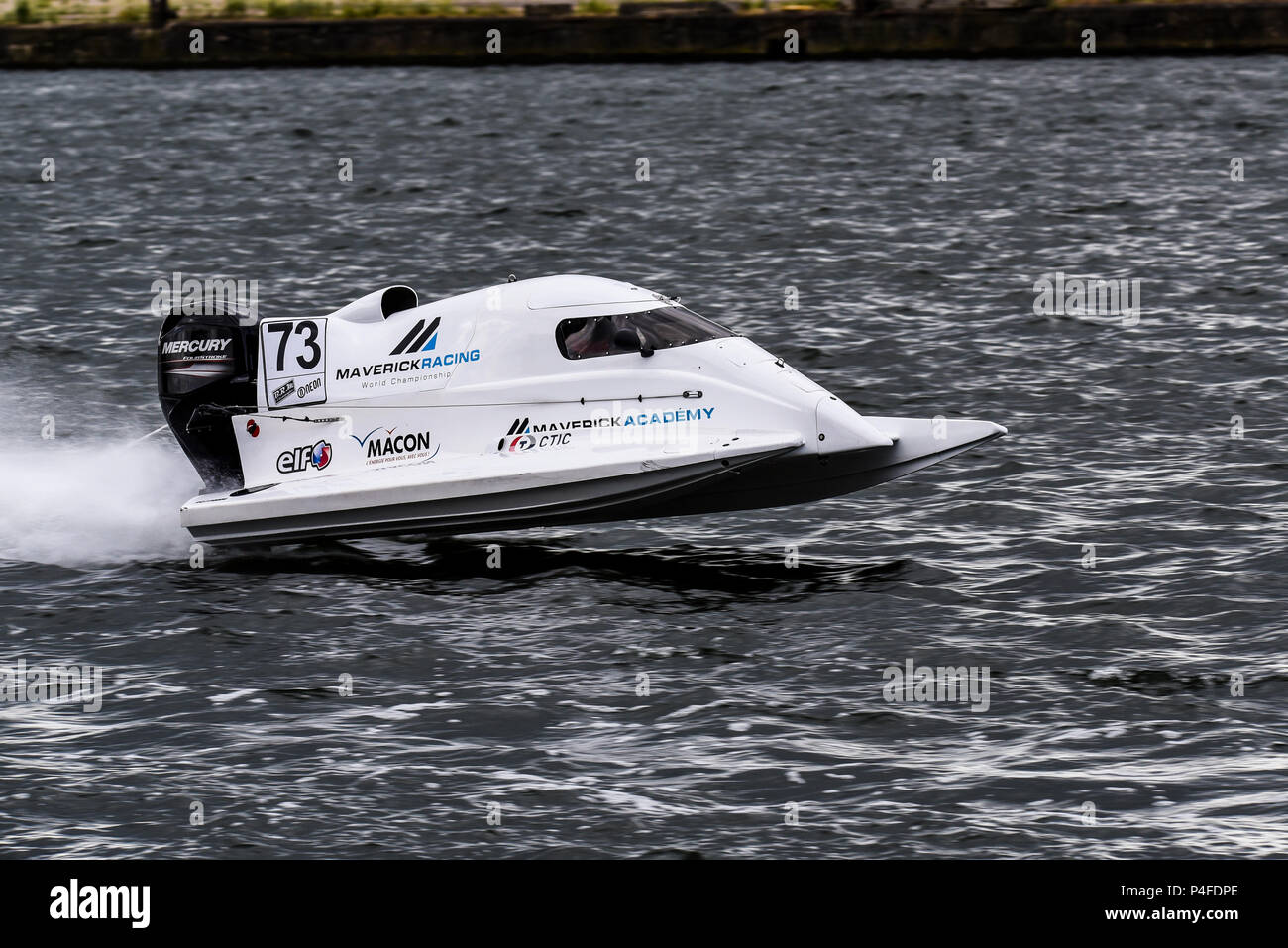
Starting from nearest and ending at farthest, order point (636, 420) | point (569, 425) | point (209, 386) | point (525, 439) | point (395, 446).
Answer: point (636, 420)
point (569, 425)
point (525, 439)
point (395, 446)
point (209, 386)

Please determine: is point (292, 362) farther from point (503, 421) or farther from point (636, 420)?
point (636, 420)

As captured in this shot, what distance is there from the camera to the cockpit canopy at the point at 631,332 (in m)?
16.1

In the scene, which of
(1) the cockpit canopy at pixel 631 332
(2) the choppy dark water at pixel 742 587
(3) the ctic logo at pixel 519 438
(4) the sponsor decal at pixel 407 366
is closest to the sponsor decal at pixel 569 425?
(3) the ctic logo at pixel 519 438

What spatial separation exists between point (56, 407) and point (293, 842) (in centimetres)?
1201

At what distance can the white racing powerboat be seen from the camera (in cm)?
1588

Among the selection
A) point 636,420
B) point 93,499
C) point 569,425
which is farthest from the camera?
point 93,499

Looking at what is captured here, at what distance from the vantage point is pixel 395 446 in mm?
16797

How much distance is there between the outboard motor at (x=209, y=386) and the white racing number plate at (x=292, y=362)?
30cm

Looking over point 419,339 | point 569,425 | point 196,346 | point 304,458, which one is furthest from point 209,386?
point 569,425

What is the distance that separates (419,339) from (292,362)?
1.32 meters

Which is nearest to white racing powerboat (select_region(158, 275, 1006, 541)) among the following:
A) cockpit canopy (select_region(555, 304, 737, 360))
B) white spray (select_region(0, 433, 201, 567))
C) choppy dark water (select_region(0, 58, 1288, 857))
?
cockpit canopy (select_region(555, 304, 737, 360))
